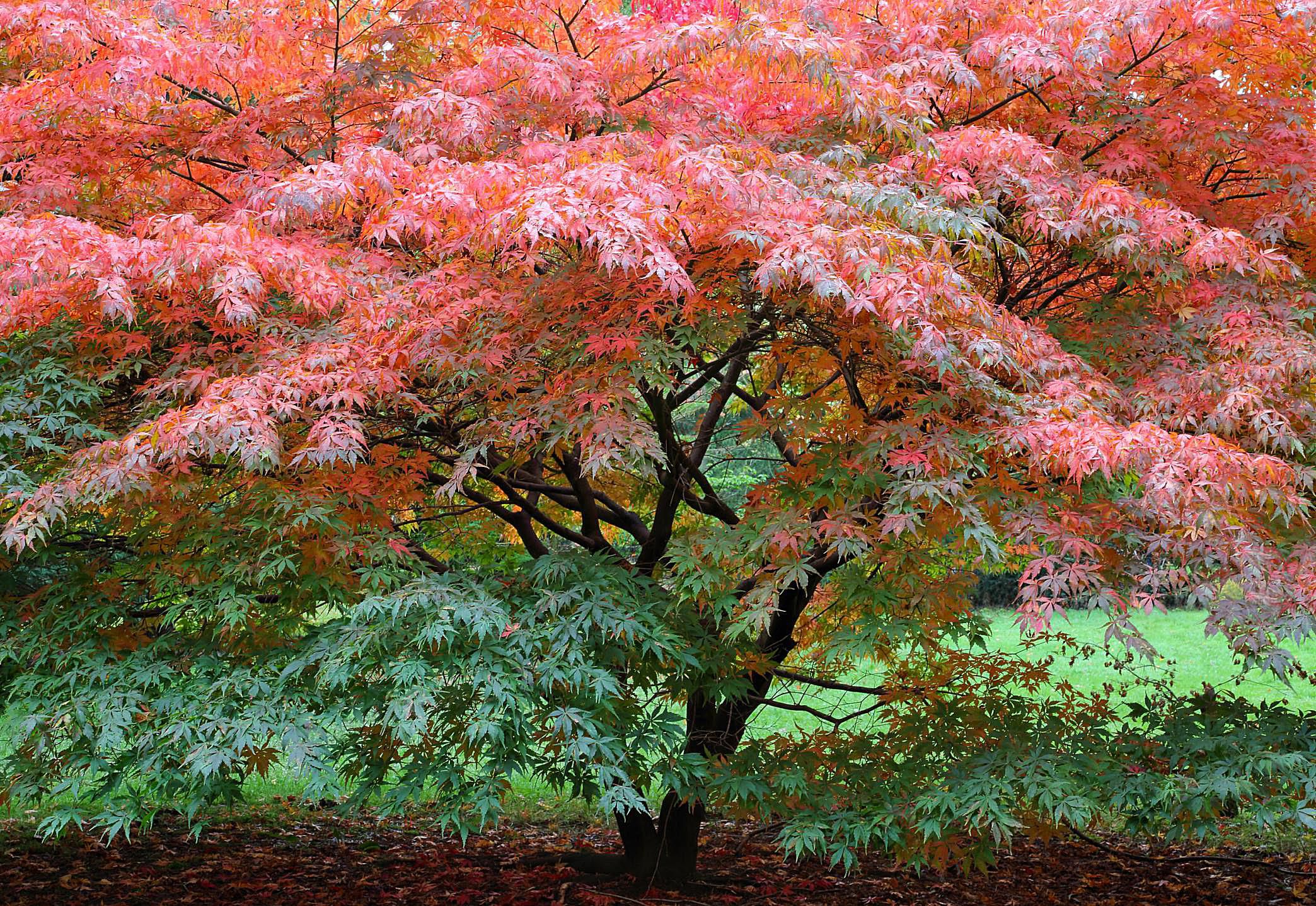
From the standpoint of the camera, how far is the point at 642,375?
387 centimetres

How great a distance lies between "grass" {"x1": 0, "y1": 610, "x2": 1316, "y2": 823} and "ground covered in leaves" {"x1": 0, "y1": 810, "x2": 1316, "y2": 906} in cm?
46

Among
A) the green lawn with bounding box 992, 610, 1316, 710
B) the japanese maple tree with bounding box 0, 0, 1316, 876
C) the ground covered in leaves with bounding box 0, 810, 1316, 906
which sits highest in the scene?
the green lawn with bounding box 992, 610, 1316, 710

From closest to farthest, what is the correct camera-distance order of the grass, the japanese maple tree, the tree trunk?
the japanese maple tree < the tree trunk < the grass

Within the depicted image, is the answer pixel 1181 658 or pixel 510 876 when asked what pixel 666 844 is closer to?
pixel 510 876

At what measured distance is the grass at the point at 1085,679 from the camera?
8.59 metres

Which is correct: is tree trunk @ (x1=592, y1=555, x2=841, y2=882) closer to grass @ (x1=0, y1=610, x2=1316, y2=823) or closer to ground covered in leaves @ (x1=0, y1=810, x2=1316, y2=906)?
ground covered in leaves @ (x1=0, y1=810, x2=1316, y2=906)

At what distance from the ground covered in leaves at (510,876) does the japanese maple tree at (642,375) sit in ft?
5.70

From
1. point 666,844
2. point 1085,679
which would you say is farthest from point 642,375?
point 1085,679

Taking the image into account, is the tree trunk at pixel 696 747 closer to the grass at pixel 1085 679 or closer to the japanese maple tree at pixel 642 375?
the japanese maple tree at pixel 642 375

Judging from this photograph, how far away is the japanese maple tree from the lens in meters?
3.74

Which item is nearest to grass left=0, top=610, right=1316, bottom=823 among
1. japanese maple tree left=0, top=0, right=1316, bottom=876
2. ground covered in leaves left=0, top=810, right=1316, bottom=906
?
ground covered in leaves left=0, top=810, right=1316, bottom=906

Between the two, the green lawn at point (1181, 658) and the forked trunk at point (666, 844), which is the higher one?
the green lawn at point (1181, 658)

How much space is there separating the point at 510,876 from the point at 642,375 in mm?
4185

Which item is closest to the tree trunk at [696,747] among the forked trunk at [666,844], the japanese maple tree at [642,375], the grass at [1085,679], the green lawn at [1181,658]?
the forked trunk at [666,844]
